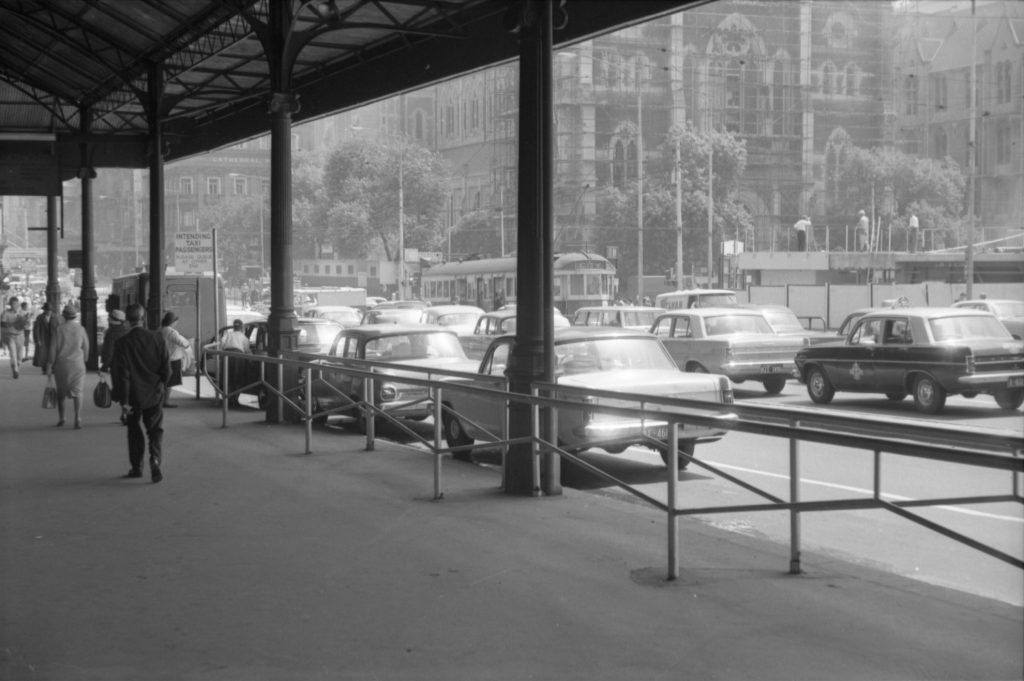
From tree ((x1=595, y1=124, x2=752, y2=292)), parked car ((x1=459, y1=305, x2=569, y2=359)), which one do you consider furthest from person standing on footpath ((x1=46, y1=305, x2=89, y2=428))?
tree ((x1=595, y1=124, x2=752, y2=292))

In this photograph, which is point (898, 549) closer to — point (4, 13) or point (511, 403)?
point (511, 403)

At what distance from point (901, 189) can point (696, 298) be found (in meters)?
57.9

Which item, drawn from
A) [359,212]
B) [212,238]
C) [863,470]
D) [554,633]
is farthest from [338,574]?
[359,212]

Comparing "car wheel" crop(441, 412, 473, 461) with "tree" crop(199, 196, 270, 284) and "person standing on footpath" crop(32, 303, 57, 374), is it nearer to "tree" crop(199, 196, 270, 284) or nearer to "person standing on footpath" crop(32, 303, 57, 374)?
"person standing on footpath" crop(32, 303, 57, 374)

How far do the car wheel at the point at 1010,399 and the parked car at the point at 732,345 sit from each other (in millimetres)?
4449

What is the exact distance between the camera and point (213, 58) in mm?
22984

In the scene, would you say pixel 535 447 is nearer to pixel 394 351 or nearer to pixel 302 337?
pixel 394 351

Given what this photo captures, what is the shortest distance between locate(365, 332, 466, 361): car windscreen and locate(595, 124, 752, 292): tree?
182ft

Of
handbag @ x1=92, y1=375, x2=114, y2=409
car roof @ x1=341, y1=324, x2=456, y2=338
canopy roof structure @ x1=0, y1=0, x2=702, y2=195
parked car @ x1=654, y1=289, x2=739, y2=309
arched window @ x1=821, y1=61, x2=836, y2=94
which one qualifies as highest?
arched window @ x1=821, y1=61, x2=836, y2=94

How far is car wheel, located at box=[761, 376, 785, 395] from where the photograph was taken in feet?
80.6

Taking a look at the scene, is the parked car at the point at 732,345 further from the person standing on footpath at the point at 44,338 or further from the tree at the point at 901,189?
the tree at the point at 901,189

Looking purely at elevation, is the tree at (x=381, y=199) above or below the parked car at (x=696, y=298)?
above

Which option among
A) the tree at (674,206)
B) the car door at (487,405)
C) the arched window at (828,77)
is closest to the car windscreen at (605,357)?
the car door at (487,405)

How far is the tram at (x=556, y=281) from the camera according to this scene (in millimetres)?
50438
